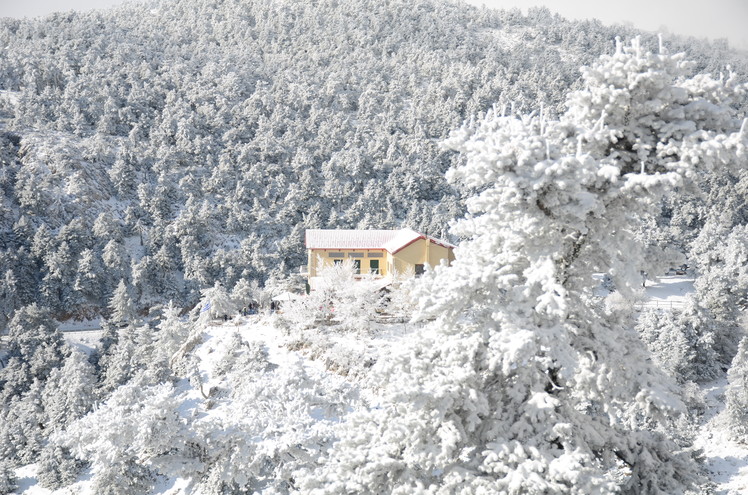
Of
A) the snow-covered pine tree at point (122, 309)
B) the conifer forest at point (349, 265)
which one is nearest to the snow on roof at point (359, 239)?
the conifer forest at point (349, 265)

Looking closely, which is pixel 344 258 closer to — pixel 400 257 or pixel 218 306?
pixel 400 257

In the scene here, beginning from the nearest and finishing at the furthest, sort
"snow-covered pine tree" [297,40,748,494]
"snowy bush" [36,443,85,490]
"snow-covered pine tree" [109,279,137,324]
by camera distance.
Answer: "snow-covered pine tree" [297,40,748,494] < "snowy bush" [36,443,85,490] < "snow-covered pine tree" [109,279,137,324]

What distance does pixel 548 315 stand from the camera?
8.27m

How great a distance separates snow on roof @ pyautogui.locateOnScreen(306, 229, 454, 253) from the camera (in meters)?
41.8

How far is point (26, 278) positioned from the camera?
54469mm

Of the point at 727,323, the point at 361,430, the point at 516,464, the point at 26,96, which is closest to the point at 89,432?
the point at 361,430

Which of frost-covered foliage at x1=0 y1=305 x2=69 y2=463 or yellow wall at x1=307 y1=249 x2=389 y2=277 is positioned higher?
yellow wall at x1=307 y1=249 x2=389 y2=277

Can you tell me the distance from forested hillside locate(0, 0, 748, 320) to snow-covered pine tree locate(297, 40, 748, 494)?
48.2 meters

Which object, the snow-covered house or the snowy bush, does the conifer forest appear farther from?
the snow-covered house

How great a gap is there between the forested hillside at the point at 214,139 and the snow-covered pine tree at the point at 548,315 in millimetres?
48197

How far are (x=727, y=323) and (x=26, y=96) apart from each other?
85359 mm

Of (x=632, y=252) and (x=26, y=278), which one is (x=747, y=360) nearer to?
(x=632, y=252)

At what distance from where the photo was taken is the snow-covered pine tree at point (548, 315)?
7.69 meters

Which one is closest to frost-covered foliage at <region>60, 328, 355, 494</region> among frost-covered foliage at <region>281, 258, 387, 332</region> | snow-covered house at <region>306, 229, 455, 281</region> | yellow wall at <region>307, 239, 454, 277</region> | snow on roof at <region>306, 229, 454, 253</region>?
frost-covered foliage at <region>281, 258, 387, 332</region>
